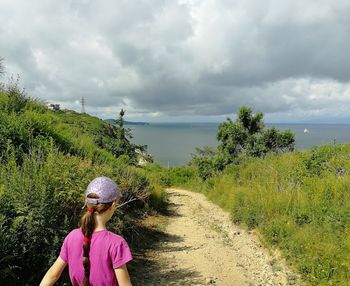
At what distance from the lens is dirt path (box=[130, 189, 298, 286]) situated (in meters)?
6.89

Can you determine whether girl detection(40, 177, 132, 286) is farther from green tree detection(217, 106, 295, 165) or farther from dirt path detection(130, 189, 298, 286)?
green tree detection(217, 106, 295, 165)

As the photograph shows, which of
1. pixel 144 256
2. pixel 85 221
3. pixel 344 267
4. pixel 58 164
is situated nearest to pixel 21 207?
pixel 58 164

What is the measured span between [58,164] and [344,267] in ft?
18.2

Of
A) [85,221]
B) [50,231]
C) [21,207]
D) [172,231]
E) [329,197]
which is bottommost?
[172,231]

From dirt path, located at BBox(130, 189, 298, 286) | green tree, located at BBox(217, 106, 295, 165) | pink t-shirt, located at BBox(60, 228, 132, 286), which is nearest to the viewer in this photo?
pink t-shirt, located at BBox(60, 228, 132, 286)

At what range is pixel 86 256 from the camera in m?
2.50

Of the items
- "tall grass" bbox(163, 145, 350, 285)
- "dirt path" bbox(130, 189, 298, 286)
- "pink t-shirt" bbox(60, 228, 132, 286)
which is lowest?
"dirt path" bbox(130, 189, 298, 286)

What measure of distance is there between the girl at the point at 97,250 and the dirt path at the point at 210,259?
4.19 m

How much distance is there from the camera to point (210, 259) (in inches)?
313

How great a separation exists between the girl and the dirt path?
13.7 feet

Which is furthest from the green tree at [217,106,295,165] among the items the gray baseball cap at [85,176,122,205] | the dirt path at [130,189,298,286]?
the gray baseball cap at [85,176,122,205]

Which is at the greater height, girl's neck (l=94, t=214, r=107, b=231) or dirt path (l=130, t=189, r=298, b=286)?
girl's neck (l=94, t=214, r=107, b=231)

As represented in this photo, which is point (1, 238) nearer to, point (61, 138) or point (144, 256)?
point (144, 256)

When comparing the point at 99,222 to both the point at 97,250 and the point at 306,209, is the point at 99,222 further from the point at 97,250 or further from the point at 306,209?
the point at 306,209
